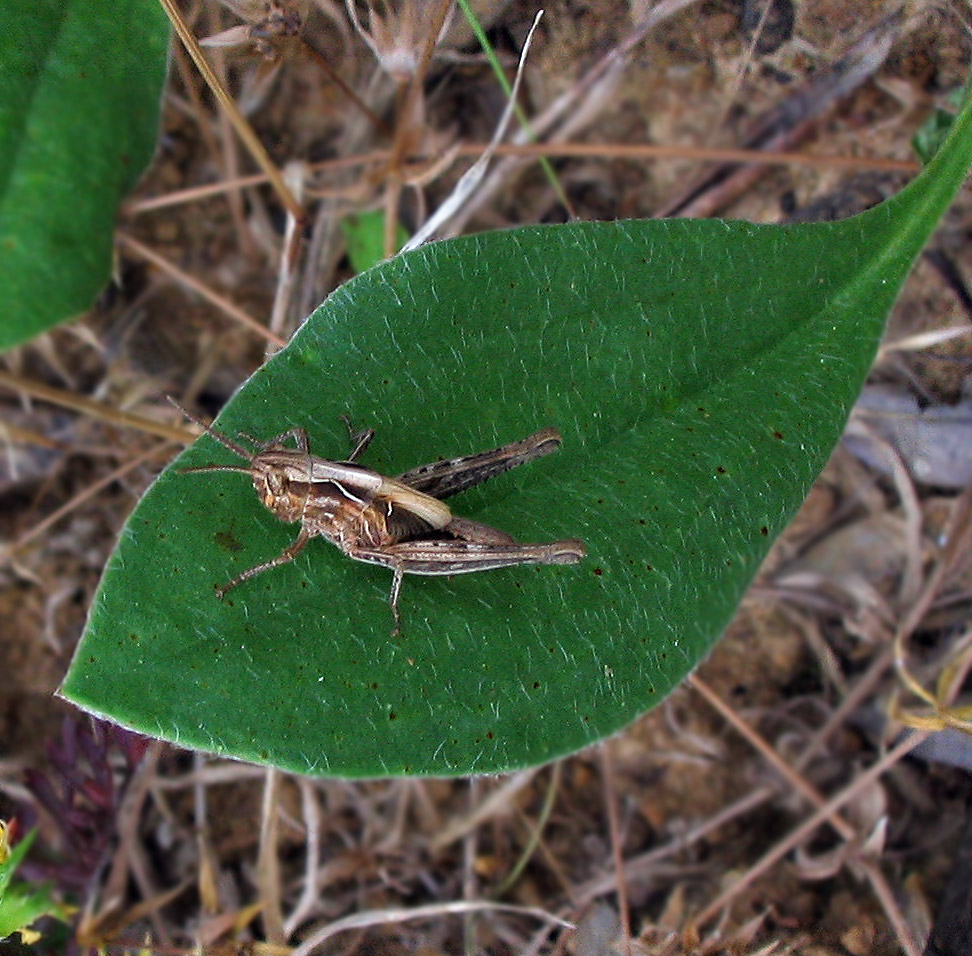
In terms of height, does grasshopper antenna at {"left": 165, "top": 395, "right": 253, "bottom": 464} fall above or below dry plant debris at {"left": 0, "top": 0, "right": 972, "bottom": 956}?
above

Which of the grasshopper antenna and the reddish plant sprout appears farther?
the reddish plant sprout

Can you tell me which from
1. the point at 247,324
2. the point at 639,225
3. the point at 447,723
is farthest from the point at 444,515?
the point at 247,324

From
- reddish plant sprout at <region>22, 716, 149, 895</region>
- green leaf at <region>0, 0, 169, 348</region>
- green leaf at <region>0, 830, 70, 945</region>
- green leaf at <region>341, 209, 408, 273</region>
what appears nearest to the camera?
green leaf at <region>0, 830, 70, 945</region>

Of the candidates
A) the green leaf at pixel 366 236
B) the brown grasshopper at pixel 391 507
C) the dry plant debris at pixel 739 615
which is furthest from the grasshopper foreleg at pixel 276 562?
the green leaf at pixel 366 236

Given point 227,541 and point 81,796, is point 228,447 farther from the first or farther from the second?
point 81,796

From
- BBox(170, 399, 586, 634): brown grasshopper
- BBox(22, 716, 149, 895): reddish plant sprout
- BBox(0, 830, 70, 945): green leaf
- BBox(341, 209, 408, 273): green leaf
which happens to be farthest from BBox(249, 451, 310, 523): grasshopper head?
BBox(341, 209, 408, 273): green leaf

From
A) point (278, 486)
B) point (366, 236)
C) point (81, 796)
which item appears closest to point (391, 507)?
point (278, 486)

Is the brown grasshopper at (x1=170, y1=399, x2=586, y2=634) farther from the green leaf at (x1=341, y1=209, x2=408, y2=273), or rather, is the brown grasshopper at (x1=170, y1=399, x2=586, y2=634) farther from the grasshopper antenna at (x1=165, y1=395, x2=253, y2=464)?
the green leaf at (x1=341, y1=209, x2=408, y2=273)
